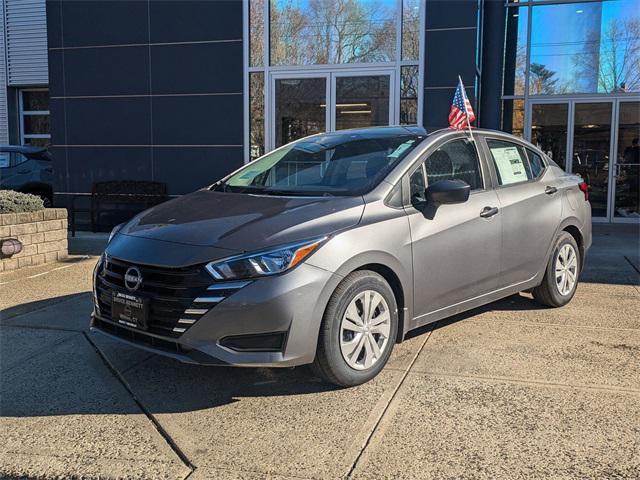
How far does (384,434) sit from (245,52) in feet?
31.1

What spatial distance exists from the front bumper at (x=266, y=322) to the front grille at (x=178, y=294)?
39mm

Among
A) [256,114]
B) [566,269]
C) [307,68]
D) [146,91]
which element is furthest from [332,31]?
[566,269]

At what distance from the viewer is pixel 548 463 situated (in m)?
2.99

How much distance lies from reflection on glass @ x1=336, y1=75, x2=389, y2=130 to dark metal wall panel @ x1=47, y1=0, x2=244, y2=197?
6.16 ft

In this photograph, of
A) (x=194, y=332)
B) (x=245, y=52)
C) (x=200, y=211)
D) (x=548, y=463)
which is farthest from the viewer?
(x=245, y=52)

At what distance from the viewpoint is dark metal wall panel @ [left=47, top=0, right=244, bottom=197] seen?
38.1 ft

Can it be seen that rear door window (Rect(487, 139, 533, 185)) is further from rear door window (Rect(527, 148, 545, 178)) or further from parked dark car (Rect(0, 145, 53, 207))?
parked dark car (Rect(0, 145, 53, 207))

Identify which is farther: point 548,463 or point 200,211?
point 200,211

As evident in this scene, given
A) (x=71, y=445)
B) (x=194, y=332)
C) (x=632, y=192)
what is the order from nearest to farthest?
(x=71, y=445) < (x=194, y=332) < (x=632, y=192)

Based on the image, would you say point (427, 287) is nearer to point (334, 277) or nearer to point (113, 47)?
point (334, 277)

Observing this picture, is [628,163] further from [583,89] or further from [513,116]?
[513,116]

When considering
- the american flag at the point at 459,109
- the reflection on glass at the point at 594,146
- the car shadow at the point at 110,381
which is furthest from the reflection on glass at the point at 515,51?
the car shadow at the point at 110,381

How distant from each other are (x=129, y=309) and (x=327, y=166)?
183 centimetres

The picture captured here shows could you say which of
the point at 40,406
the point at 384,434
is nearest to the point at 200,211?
the point at 40,406
